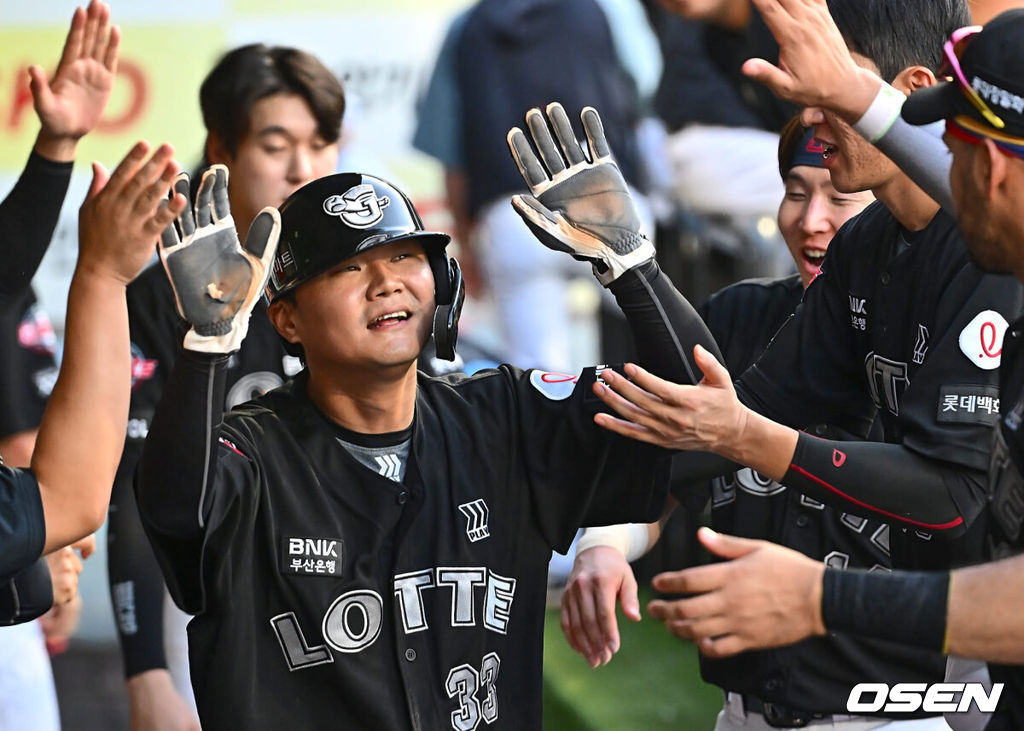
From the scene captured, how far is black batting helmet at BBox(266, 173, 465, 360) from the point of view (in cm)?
Answer: 256

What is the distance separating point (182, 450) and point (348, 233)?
544mm

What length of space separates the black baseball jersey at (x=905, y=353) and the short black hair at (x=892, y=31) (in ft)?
1.03

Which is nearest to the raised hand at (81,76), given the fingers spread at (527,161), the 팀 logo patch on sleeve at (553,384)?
the fingers spread at (527,161)

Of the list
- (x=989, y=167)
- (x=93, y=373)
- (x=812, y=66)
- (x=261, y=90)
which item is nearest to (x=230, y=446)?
(x=93, y=373)

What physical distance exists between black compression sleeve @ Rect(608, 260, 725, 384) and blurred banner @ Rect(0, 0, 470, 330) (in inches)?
113

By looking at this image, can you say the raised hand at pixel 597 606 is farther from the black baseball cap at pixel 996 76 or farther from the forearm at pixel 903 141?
the black baseball cap at pixel 996 76

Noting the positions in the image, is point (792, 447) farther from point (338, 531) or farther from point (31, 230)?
point (31, 230)

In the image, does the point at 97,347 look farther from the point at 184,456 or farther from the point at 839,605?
the point at 839,605

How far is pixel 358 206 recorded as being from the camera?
2.59 metres

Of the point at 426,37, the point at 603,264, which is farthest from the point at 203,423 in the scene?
the point at 426,37

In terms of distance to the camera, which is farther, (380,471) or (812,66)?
(380,471)

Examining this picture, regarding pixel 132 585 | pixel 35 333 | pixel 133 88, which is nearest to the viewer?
pixel 132 585

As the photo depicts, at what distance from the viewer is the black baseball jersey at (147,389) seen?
358cm

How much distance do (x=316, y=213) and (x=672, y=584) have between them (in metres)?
1.05
